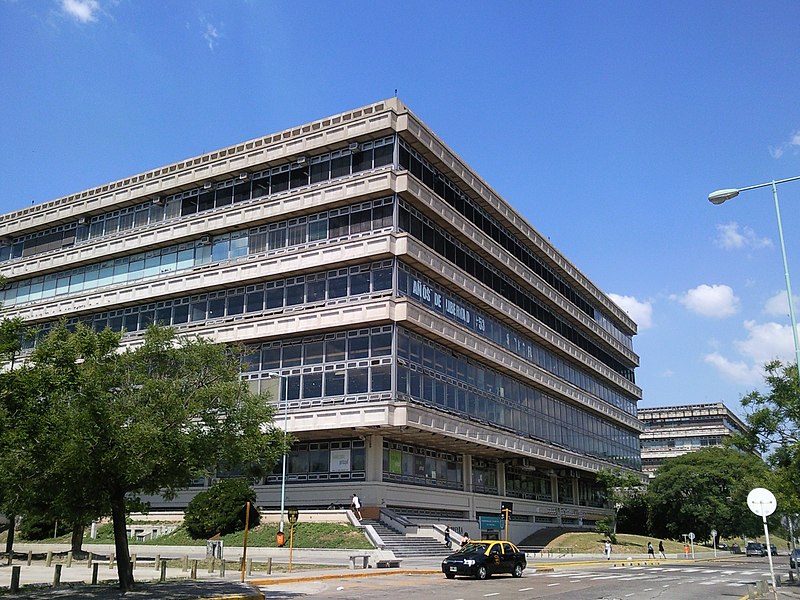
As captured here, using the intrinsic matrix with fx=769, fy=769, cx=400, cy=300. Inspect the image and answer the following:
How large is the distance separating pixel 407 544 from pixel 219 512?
386 inches

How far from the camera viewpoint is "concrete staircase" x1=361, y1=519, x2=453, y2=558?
37875 mm

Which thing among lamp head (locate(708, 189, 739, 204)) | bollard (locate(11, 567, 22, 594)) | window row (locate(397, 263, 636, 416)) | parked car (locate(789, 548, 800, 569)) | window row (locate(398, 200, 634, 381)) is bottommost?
parked car (locate(789, 548, 800, 569))

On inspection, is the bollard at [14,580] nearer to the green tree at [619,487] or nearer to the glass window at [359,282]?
the glass window at [359,282]

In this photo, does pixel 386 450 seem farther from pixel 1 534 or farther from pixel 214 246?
pixel 1 534

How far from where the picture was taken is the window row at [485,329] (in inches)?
1769

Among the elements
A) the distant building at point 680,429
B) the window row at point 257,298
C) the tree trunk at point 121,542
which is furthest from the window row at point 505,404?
the distant building at point 680,429

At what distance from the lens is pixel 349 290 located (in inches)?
1753

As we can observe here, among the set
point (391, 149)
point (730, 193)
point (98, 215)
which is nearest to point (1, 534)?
point (98, 215)

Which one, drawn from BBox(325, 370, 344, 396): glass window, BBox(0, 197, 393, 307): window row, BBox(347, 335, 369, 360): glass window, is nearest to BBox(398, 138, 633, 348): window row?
BBox(0, 197, 393, 307): window row

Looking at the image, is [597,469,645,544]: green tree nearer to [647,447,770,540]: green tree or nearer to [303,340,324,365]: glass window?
[647,447,770,540]: green tree

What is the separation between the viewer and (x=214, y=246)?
50.7 m

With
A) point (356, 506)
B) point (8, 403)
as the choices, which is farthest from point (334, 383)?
point (8, 403)

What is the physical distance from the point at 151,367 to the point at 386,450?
23472 millimetres

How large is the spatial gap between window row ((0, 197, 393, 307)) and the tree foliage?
50.2 ft
